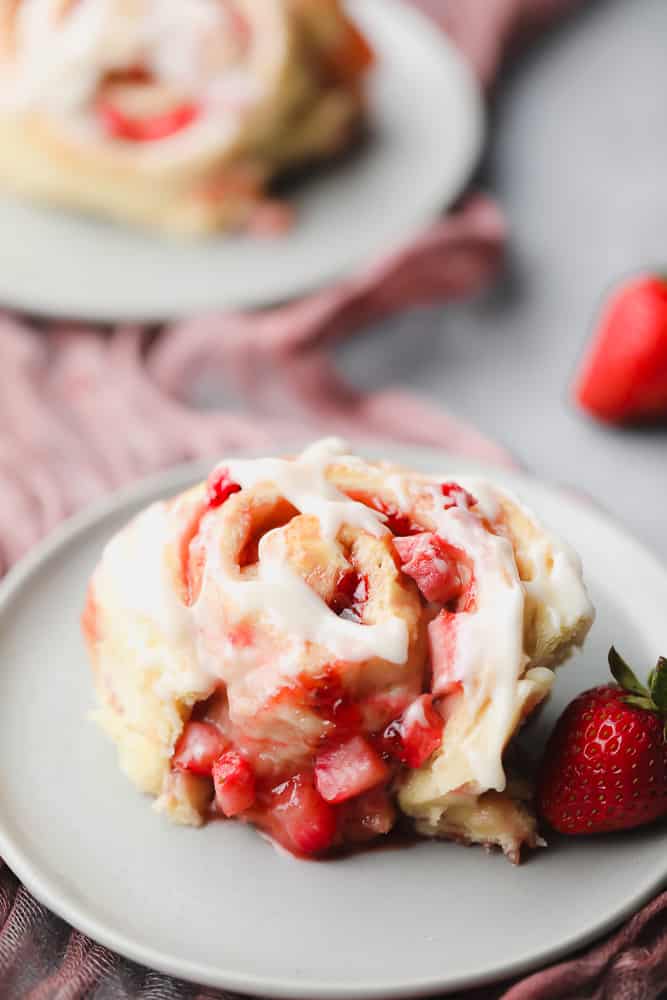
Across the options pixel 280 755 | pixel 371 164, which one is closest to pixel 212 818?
pixel 280 755

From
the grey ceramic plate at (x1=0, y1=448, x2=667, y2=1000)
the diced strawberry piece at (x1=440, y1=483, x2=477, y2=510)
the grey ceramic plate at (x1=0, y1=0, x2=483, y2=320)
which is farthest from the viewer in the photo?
the grey ceramic plate at (x1=0, y1=0, x2=483, y2=320)

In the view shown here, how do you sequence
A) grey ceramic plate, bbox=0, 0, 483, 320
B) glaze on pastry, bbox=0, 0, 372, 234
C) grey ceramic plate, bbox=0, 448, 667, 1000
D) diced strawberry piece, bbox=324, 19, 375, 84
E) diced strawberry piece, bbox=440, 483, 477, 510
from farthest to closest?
1. diced strawberry piece, bbox=324, 19, 375, 84
2. glaze on pastry, bbox=0, 0, 372, 234
3. grey ceramic plate, bbox=0, 0, 483, 320
4. diced strawberry piece, bbox=440, 483, 477, 510
5. grey ceramic plate, bbox=0, 448, 667, 1000

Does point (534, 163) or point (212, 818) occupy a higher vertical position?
point (534, 163)

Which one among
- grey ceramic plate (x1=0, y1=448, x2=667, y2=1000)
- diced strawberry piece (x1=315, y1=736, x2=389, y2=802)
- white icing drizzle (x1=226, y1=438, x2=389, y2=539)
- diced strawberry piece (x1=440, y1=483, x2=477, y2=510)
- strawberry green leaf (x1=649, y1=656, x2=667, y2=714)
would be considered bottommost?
grey ceramic plate (x1=0, y1=448, x2=667, y2=1000)

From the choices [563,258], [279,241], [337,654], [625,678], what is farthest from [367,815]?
[563,258]

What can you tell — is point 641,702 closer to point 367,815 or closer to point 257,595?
point 367,815

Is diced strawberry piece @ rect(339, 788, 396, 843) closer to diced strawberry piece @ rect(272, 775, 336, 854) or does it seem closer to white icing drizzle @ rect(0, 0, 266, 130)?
diced strawberry piece @ rect(272, 775, 336, 854)

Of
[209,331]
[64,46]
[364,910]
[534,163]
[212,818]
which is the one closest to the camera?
[364,910]

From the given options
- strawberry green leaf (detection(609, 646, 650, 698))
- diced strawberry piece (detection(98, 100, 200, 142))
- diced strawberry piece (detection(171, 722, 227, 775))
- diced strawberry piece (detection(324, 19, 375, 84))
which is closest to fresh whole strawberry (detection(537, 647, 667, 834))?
strawberry green leaf (detection(609, 646, 650, 698))

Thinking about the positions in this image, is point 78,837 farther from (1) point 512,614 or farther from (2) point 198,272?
(2) point 198,272

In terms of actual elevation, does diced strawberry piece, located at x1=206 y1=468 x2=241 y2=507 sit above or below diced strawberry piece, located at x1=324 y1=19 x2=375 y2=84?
below
